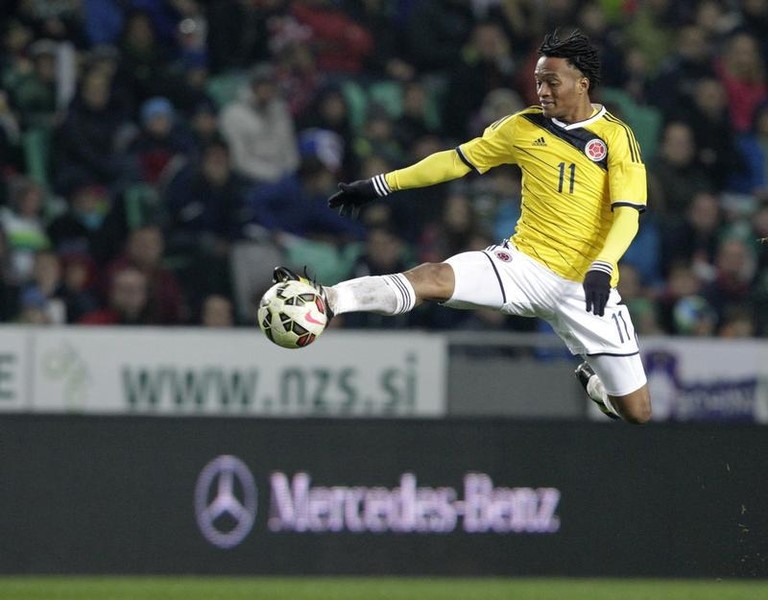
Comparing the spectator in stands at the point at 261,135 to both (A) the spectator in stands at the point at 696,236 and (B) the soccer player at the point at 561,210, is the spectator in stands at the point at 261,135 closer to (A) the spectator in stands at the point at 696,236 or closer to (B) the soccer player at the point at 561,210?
(A) the spectator in stands at the point at 696,236

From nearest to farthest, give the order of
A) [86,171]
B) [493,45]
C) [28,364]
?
[28,364] → [86,171] → [493,45]

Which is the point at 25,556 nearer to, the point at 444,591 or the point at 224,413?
the point at 224,413

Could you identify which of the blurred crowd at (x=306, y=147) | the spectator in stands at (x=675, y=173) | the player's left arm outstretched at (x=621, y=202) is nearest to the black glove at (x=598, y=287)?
the player's left arm outstretched at (x=621, y=202)

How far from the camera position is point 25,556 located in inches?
434

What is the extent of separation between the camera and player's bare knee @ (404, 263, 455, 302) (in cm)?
793

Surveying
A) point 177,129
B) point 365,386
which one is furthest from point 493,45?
point 365,386

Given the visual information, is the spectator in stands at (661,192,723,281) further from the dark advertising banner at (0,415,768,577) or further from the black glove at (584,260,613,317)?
the black glove at (584,260,613,317)

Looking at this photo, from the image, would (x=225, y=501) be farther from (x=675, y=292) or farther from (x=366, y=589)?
(x=675, y=292)

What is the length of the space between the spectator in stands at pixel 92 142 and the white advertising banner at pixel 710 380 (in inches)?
171

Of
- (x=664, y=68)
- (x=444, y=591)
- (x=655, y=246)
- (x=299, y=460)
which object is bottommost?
(x=444, y=591)

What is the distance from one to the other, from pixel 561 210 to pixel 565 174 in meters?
0.18

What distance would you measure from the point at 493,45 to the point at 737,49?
97.1 inches

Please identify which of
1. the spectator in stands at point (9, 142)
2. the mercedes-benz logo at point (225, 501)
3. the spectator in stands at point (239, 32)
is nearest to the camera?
the mercedes-benz logo at point (225, 501)

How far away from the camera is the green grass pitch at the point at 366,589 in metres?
10.3
